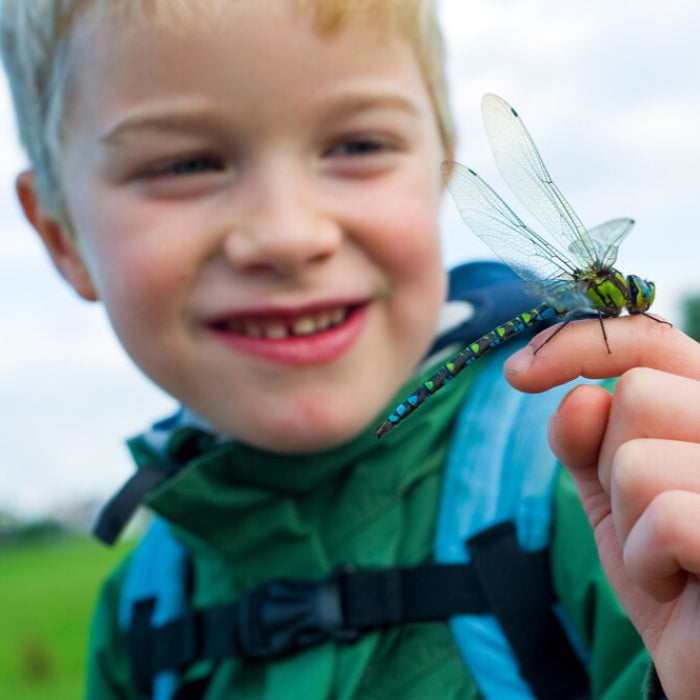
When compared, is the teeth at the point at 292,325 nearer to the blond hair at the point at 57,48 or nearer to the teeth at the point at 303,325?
the teeth at the point at 303,325

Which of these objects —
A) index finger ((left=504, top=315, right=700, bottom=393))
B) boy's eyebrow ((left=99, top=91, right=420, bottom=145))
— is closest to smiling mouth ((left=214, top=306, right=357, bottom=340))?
boy's eyebrow ((left=99, top=91, right=420, bottom=145))

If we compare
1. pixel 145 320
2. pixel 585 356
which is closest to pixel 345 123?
pixel 145 320

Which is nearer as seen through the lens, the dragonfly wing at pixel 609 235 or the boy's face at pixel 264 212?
the dragonfly wing at pixel 609 235

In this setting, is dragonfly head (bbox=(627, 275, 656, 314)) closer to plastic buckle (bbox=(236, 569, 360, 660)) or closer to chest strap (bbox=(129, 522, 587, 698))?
chest strap (bbox=(129, 522, 587, 698))

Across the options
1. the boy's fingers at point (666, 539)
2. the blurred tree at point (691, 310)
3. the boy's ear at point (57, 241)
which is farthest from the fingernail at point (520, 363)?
the blurred tree at point (691, 310)

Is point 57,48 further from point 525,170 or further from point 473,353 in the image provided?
point 473,353
